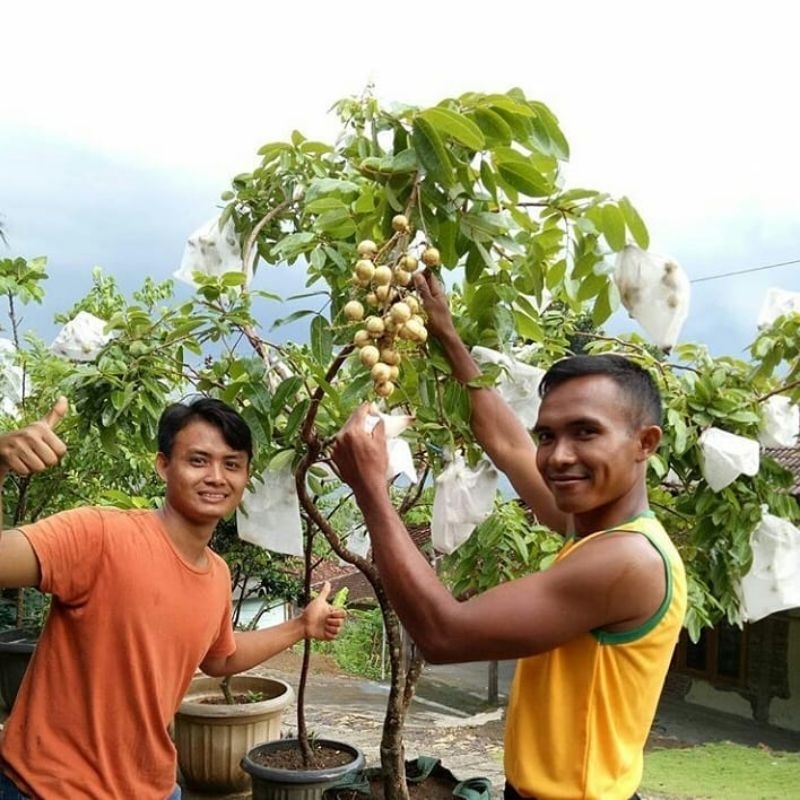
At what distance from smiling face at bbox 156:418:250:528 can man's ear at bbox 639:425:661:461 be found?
3.12 ft

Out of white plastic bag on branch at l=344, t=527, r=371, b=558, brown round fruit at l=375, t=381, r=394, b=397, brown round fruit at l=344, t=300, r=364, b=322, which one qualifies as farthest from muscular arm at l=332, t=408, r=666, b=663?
white plastic bag on branch at l=344, t=527, r=371, b=558

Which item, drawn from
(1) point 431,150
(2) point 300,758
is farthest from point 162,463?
(2) point 300,758

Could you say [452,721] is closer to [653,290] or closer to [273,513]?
[273,513]

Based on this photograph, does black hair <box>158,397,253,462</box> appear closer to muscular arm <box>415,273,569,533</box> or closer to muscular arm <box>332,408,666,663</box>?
muscular arm <box>415,273,569,533</box>

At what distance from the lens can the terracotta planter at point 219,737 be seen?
13.8ft

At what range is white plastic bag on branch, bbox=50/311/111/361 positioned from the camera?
259 centimetres

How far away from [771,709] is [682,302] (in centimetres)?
826

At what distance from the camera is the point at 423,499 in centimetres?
383

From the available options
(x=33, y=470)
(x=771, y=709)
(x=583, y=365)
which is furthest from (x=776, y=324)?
(x=771, y=709)

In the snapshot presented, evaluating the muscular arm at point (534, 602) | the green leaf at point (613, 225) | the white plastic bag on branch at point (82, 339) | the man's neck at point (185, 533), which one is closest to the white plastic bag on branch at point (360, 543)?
the white plastic bag on branch at point (82, 339)

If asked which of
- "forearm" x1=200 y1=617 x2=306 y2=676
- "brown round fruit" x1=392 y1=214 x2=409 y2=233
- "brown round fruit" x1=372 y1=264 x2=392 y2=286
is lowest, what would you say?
"forearm" x1=200 y1=617 x2=306 y2=676

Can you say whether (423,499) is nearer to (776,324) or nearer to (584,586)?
(776,324)

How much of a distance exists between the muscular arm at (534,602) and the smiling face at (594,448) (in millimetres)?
99

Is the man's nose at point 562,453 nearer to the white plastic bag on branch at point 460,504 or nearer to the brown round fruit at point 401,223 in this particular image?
the brown round fruit at point 401,223
